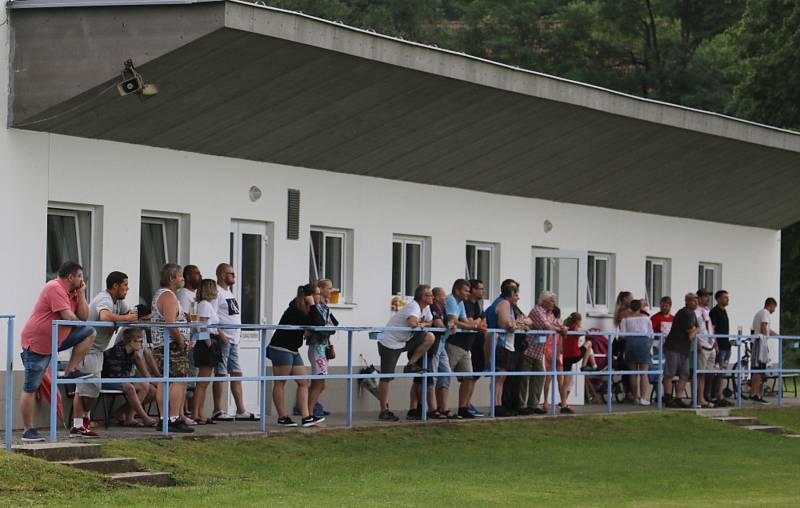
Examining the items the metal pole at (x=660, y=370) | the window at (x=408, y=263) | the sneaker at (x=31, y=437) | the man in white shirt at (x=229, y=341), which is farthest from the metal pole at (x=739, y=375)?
the sneaker at (x=31, y=437)

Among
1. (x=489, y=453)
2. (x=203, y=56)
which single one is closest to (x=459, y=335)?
(x=489, y=453)

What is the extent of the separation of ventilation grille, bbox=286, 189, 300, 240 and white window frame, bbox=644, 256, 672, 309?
9265 mm

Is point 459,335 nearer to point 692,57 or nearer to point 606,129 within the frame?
point 606,129

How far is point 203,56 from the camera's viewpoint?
16.6 meters

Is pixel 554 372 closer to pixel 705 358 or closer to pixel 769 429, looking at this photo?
pixel 769 429

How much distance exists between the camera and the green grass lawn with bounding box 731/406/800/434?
81.0 ft

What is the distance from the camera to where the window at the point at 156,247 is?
1864 centimetres

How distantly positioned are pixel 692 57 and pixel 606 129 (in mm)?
29181

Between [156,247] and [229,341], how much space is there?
155 cm

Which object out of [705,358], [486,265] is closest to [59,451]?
[486,265]

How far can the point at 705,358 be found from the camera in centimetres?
2495

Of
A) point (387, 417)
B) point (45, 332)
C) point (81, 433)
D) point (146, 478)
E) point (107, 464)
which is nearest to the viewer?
point (146, 478)

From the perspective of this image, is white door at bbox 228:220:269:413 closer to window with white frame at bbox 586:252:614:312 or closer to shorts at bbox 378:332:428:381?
shorts at bbox 378:332:428:381

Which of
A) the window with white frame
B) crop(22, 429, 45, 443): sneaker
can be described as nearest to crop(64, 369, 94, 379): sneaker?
crop(22, 429, 45, 443): sneaker
